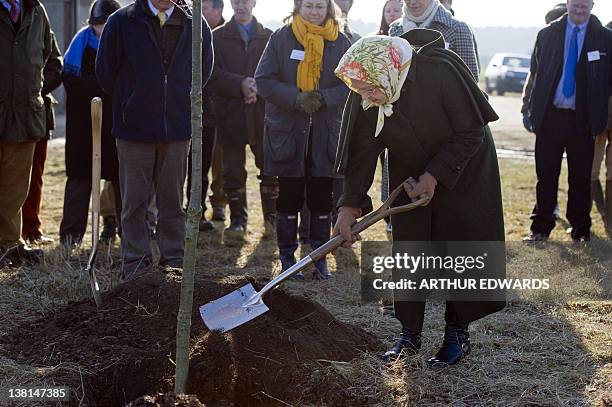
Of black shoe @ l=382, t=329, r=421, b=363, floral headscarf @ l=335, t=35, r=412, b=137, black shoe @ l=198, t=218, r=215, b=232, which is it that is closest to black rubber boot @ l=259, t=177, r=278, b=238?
black shoe @ l=198, t=218, r=215, b=232

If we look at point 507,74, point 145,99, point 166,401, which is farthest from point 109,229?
point 507,74

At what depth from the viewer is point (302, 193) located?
Result: 6750mm

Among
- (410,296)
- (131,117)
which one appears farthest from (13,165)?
(410,296)

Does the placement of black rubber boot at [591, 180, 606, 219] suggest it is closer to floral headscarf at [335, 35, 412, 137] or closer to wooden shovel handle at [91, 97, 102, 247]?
floral headscarf at [335, 35, 412, 137]

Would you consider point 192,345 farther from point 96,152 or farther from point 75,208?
point 75,208

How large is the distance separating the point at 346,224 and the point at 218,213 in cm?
437

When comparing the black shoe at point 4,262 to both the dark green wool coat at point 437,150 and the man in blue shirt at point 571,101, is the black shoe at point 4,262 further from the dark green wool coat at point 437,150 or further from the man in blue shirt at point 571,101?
the man in blue shirt at point 571,101

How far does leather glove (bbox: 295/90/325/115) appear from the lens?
6.52 metres

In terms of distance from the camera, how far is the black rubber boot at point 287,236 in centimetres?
676

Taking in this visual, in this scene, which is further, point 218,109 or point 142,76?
point 218,109

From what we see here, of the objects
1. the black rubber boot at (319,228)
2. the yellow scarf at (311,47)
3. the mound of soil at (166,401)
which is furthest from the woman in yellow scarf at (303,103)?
the mound of soil at (166,401)

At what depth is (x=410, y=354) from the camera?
4824 millimetres

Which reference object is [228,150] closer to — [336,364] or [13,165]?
[13,165]

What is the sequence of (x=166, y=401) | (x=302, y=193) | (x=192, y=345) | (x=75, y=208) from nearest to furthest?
1. (x=166, y=401)
2. (x=192, y=345)
3. (x=302, y=193)
4. (x=75, y=208)
